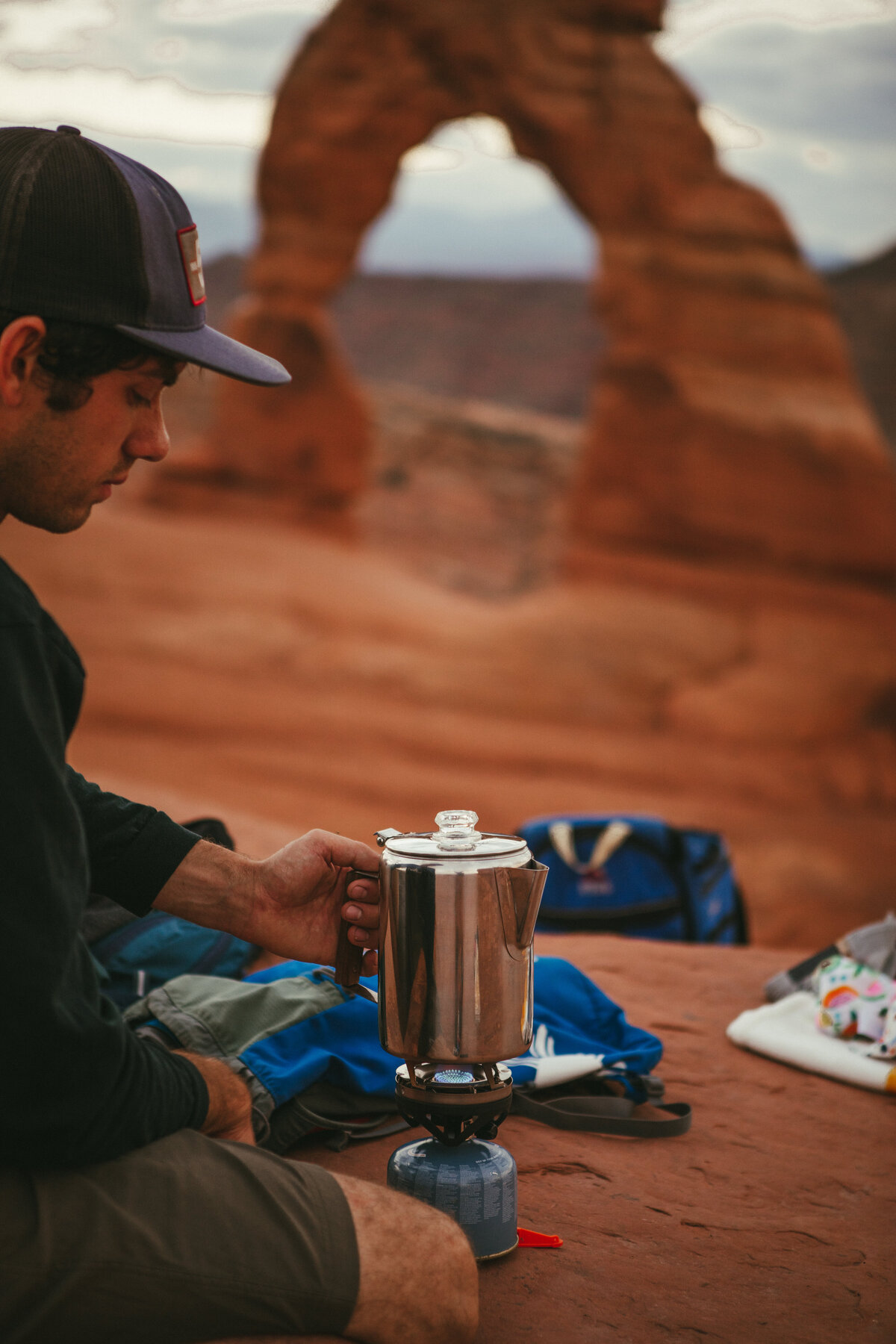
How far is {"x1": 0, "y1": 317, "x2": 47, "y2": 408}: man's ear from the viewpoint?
4.99ft

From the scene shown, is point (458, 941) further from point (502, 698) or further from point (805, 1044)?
point (502, 698)


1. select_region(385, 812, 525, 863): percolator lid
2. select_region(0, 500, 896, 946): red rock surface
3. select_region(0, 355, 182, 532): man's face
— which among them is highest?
select_region(0, 355, 182, 532): man's face

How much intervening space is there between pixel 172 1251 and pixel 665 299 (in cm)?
1089

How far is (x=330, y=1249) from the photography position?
1709 millimetres

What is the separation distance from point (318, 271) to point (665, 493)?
5.08 metres

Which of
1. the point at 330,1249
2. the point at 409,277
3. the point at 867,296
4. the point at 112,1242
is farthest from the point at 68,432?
the point at 409,277

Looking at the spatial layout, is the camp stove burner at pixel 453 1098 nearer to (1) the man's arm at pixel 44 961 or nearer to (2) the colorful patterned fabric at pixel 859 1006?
(1) the man's arm at pixel 44 961

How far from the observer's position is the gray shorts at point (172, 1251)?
1568mm

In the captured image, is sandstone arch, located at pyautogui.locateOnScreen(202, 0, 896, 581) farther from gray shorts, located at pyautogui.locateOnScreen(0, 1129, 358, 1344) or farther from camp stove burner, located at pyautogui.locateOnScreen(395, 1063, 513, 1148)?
gray shorts, located at pyautogui.locateOnScreen(0, 1129, 358, 1344)

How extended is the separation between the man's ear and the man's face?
19 mm

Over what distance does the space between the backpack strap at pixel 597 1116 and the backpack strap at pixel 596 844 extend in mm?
1680

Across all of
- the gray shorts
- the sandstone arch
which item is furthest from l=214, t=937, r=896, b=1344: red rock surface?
the sandstone arch

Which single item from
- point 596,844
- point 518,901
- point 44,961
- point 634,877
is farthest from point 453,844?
point 634,877

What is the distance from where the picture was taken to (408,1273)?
173 cm
